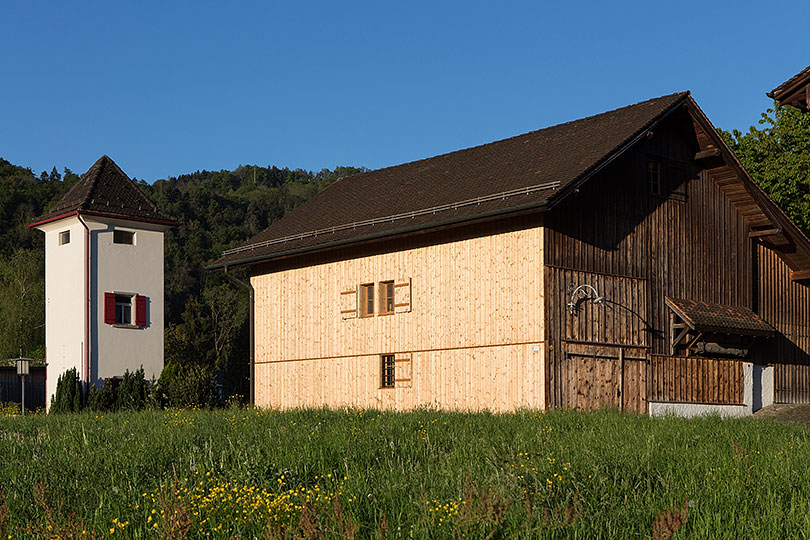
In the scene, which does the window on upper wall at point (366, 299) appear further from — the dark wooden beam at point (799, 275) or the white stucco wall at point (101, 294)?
the dark wooden beam at point (799, 275)

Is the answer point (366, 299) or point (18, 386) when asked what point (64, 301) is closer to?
point (18, 386)

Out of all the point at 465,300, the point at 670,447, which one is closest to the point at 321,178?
the point at 465,300

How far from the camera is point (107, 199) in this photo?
37.4m

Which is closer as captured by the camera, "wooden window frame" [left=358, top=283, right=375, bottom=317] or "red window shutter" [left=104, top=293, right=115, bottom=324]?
"wooden window frame" [left=358, top=283, right=375, bottom=317]

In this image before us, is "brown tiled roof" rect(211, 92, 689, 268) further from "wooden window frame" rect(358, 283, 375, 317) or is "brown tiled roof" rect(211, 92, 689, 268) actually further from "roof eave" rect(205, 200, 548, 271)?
"wooden window frame" rect(358, 283, 375, 317)

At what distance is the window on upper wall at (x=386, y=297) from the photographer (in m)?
28.3

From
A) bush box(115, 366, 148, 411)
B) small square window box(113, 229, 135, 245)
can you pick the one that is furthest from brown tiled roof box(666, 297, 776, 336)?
small square window box(113, 229, 135, 245)

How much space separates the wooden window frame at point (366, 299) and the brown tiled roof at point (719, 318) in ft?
26.4

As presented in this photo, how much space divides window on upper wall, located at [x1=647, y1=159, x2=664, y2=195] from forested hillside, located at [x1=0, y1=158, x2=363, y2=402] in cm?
2384

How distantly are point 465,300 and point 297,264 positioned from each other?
7.07m

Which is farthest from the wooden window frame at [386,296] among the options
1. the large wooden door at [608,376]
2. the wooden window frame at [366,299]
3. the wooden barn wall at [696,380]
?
the wooden barn wall at [696,380]

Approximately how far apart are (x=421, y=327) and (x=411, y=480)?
15.9 metres

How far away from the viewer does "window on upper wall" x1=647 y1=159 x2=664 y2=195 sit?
27828 mm

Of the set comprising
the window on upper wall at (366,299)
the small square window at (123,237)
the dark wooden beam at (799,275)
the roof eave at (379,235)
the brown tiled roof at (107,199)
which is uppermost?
the brown tiled roof at (107,199)
